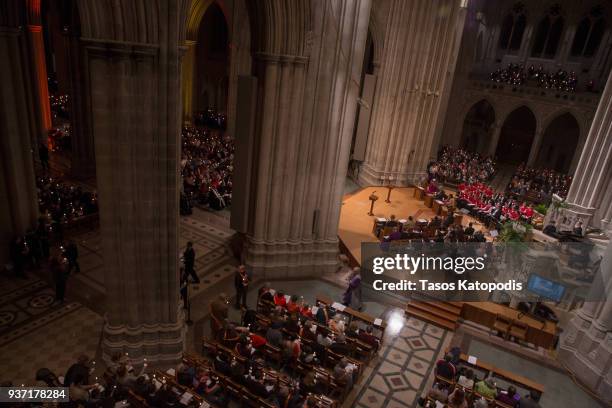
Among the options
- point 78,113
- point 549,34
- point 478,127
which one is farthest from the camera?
point 478,127

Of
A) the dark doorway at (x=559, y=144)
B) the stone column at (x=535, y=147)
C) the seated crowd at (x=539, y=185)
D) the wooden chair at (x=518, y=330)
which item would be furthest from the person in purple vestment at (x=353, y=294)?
the dark doorway at (x=559, y=144)

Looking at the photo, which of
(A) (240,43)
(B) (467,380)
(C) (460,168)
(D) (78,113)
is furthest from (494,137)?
(D) (78,113)

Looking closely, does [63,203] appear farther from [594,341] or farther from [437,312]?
[594,341]

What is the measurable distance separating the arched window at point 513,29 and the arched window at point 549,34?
117cm

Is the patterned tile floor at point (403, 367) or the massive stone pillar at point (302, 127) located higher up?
the massive stone pillar at point (302, 127)

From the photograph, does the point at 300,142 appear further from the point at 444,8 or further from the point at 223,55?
the point at 223,55

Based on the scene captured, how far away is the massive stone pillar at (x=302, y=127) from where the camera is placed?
1197 centimetres

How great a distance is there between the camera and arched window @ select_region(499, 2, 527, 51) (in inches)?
1324

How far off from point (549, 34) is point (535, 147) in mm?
8511

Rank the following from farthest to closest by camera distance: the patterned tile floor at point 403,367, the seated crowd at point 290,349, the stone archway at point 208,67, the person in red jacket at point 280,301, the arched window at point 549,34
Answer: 1. the arched window at point 549,34
2. the stone archway at point 208,67
3. the person in red jacket at point 280,301
4. the patterned tile floor at point 403,367
5. the seated crowd at point 290,349

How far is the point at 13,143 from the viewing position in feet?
41.1

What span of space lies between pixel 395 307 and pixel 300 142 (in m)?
5.68

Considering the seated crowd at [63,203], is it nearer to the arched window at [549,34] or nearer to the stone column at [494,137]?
the stone column at [494,137]

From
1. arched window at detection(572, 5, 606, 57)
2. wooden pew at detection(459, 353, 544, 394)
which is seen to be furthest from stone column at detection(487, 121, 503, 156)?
wooden pew at detection(459, 353, 544, 394)
